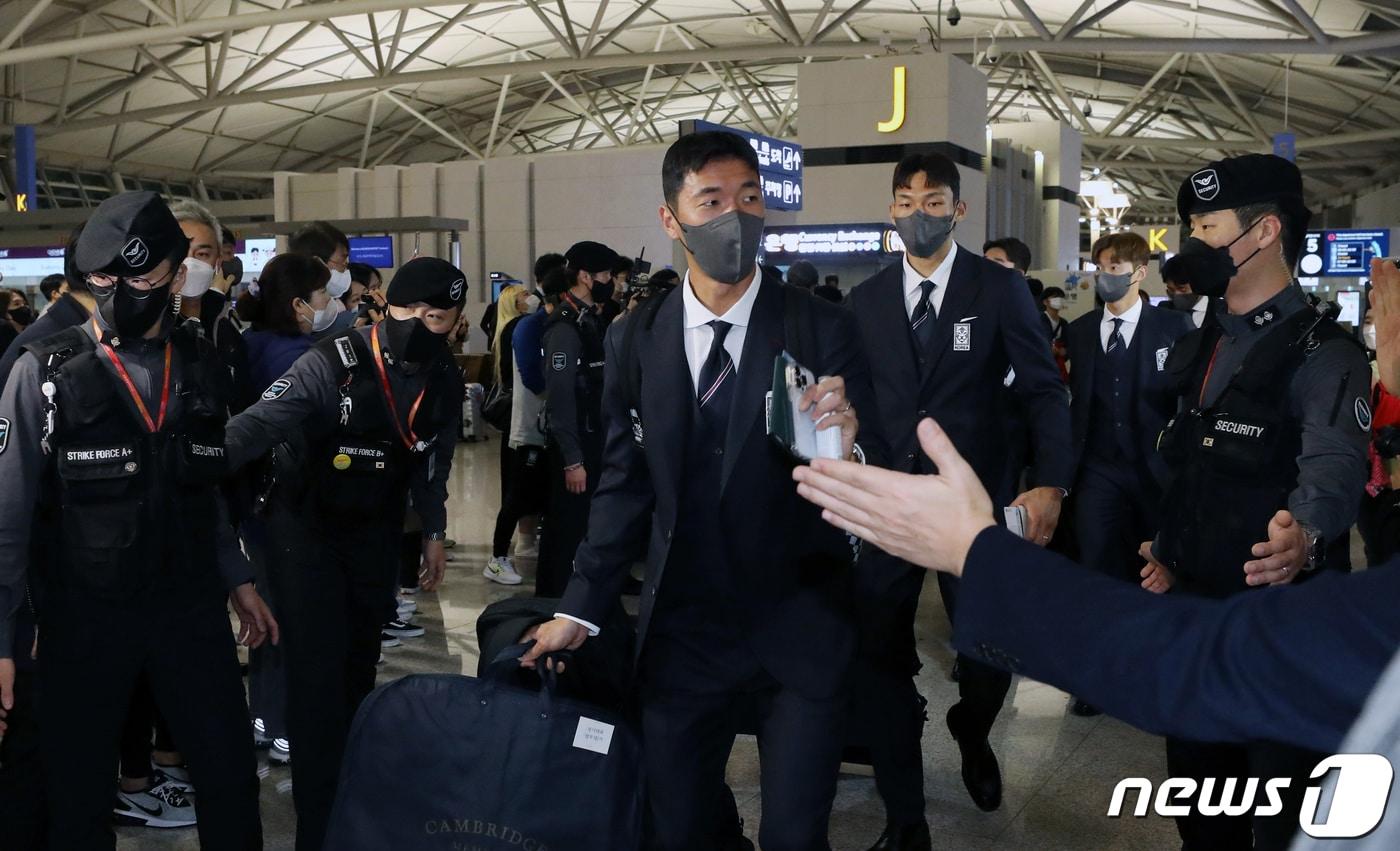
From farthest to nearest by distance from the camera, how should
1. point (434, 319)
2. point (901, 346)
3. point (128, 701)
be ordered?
point (901, 346) → point (434, 319) → point (128, 701)

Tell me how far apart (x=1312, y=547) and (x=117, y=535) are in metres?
2.57

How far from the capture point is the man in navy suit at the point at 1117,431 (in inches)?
199

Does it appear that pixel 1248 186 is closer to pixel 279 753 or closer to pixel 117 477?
pixel 117 477

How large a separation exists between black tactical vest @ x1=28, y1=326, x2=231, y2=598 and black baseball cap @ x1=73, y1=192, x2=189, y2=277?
20 centimetres

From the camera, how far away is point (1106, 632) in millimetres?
1263

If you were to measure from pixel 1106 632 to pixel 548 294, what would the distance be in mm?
5952

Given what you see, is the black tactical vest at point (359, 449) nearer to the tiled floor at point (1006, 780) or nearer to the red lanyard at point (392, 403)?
the red lanyard at point (392, 403)

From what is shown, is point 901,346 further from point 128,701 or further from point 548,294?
point 548,294

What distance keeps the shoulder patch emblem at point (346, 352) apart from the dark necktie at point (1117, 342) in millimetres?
3189

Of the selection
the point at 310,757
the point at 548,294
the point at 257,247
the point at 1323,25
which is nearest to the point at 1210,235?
the point at 310,757

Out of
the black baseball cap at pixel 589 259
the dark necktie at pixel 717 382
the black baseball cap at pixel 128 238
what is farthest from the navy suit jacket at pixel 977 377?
the black baseball cap at pixel 589 259

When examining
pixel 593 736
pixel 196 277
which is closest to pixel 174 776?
pixel 196 277

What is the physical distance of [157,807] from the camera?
408 cm

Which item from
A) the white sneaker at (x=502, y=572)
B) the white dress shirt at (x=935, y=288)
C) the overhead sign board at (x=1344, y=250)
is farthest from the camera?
the overhead sign board at (x=1344, y=250)
